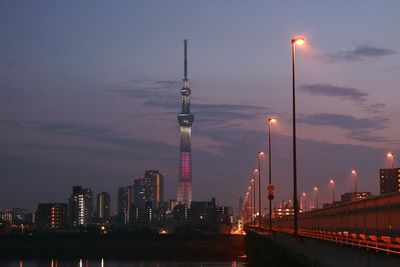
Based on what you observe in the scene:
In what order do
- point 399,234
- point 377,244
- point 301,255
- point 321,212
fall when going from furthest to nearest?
point 321,212, point 377,244, point 399,234, point 301,255

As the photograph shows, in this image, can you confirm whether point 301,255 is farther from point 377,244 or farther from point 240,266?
point 240,266

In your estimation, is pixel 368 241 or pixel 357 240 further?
pixel 357 240

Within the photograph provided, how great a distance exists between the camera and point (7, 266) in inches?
7096

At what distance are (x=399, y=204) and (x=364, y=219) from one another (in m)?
10.4

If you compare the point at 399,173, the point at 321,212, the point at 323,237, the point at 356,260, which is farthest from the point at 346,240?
the point at 399,173

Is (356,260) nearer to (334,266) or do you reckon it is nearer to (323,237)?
(334,266)

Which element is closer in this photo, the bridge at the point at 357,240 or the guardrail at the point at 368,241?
the bridge at the point at 357,240

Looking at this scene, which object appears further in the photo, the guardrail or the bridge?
the guardrail

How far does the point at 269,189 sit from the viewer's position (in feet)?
288

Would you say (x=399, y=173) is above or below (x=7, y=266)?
above

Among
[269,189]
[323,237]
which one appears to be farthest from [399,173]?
[323,237]

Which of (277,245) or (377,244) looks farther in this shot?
(277,245)

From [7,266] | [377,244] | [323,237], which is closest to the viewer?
[377,244]

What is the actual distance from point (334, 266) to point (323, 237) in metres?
44.2
